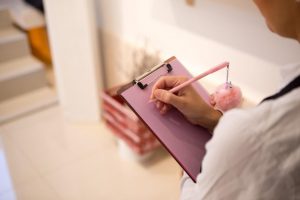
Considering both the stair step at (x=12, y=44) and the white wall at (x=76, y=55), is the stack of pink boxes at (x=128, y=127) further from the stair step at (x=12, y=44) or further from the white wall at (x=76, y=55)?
the stair step at (x=12, y=44)

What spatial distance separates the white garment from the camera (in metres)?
0.53

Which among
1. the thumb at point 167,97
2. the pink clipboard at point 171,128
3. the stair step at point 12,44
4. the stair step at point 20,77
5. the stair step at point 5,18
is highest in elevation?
the thumb at point 167,97

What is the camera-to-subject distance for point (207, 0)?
1.43 meters

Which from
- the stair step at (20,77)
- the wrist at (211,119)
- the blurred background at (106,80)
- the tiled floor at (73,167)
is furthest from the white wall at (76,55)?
the wrist at (211,119)

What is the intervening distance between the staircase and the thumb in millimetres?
1737

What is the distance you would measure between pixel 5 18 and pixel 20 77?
1.89 ft

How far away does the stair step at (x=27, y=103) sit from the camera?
2.31 metres

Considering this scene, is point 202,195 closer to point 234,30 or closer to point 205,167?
point 205,167

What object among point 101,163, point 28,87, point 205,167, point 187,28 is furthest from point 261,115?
point 28,87

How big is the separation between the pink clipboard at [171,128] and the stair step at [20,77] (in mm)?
1807

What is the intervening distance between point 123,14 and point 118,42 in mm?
187

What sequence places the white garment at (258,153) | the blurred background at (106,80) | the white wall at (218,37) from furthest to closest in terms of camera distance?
the blurred background at (106,80)
the white wall at (218,37)
the white garment at (258,153)

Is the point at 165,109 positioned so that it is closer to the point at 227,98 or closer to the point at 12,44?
the point at 227,98

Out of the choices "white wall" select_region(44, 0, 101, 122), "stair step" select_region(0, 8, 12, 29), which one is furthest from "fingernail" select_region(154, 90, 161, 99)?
"stair step" select_region(0, 8, 12, 29)
